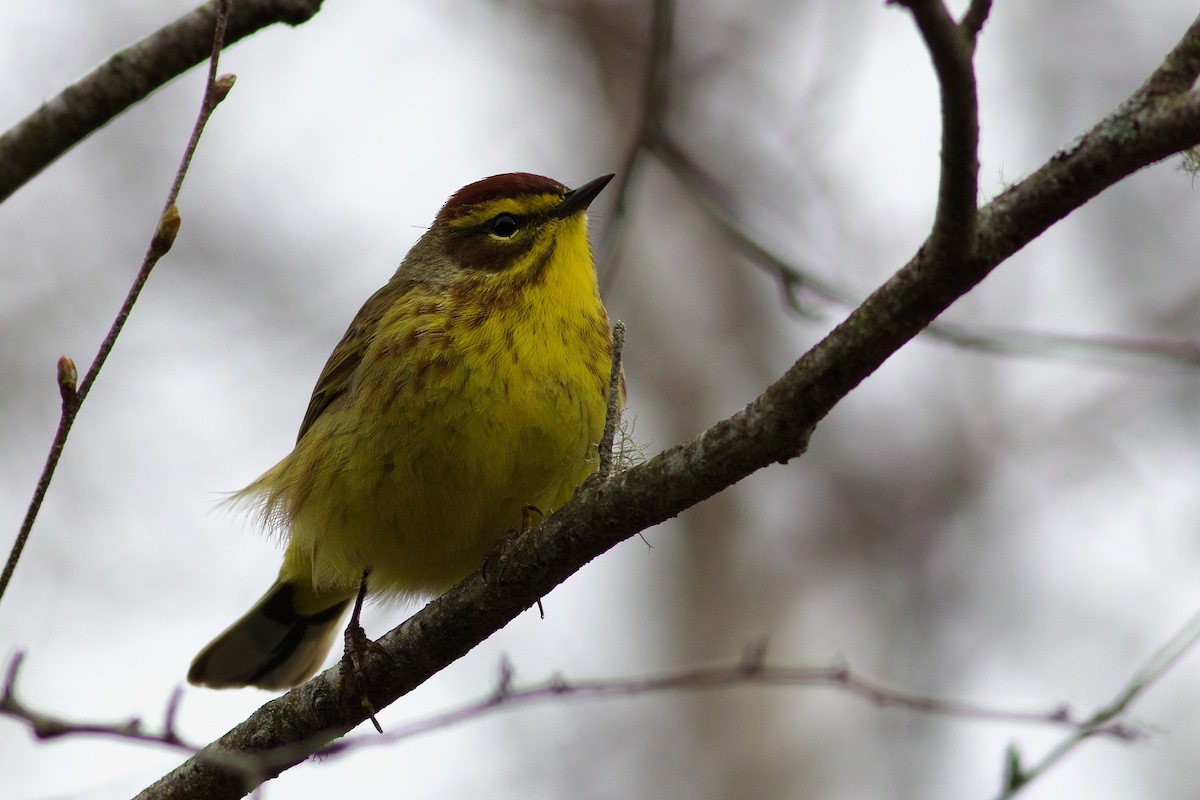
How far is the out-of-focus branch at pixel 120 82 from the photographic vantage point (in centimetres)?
347

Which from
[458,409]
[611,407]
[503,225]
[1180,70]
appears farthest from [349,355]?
[1180,70]

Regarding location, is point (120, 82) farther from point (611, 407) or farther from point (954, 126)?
point (954, 126)

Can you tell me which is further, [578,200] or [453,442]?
[578,200]

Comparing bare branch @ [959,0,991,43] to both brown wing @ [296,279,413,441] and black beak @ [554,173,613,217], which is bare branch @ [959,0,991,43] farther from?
brown wing @ [296,279,413,441]

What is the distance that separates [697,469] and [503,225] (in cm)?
284

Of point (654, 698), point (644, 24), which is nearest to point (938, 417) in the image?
point (654, 698)

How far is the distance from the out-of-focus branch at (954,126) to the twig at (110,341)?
5.05 ft

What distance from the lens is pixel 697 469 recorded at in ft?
10.9

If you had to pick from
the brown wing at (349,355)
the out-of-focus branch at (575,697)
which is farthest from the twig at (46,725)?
the brown wing at (349,355)

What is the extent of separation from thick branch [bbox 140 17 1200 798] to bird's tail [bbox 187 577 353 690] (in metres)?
2.31

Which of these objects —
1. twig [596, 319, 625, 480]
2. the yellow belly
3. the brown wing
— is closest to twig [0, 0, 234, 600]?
twig [596, 319, 625, 480]

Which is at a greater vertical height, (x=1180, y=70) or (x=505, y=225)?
(x=505, y=225)

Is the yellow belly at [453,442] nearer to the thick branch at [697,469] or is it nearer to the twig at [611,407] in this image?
the thick branch at [697,469]

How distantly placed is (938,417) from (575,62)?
17.5 feet
